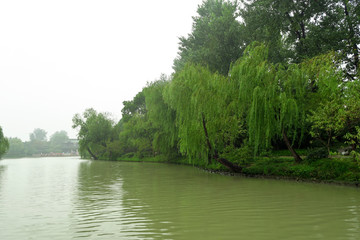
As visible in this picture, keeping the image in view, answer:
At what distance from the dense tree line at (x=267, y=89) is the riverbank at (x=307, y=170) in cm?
88

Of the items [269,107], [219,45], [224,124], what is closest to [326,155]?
[269,107]


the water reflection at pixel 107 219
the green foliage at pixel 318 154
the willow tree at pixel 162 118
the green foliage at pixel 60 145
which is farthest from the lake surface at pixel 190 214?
the green foliage at pixel 60 145

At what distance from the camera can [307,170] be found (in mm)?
14984

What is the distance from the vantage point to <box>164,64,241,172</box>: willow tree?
1786cm

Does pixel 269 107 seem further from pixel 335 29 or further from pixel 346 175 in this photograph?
pixel 335 29

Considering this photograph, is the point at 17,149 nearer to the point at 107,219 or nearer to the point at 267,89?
the point at 267,89

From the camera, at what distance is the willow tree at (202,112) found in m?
17.9

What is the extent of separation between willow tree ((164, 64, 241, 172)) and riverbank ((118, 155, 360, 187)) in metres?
1.34

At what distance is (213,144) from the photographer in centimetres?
1844

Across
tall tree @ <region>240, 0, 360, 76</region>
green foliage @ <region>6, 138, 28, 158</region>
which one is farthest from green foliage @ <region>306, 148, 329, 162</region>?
green foliage @ <region>6, 138, 28, 158</region>

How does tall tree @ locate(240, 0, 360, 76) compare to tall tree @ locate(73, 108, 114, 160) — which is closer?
tall tree @ locate(240, 0, 360, 76)

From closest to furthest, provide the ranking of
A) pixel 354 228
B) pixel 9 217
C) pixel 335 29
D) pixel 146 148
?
1. pixel 354 228
2. pixel 9 217
3. pixel 335 29
4. pixel 146 148

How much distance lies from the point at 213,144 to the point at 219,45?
1434cm

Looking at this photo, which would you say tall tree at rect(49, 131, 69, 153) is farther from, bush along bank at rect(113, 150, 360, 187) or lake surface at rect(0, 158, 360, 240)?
lake surface at rect(0, 158, 360, 240)
